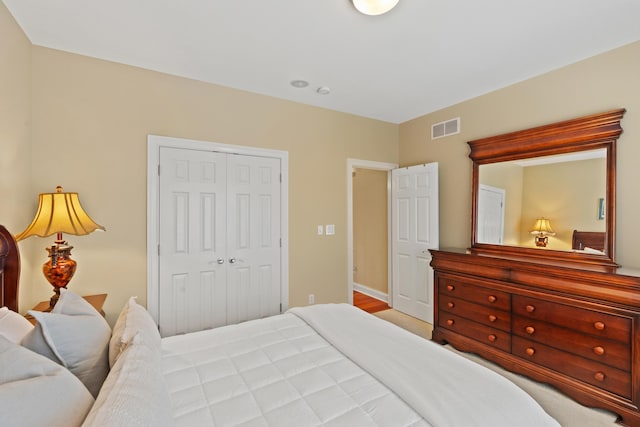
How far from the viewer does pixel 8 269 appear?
153 centimetres

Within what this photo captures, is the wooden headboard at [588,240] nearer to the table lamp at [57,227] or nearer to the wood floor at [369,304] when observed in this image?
the wood floor at [369,304]

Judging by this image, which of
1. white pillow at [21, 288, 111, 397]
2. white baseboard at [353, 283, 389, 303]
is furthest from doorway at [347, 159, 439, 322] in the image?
white pillow at [21, 288, 111, 397]

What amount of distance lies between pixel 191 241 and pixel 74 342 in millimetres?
1749

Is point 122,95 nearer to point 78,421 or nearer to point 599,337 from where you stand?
point 78,421

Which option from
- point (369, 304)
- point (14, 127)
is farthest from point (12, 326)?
point (369, 304)

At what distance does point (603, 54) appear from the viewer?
2.37 metres

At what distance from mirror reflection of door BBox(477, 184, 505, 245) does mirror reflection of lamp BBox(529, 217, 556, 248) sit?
0.30m

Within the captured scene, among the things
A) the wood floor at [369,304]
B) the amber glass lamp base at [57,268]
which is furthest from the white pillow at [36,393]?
the wood floor at [369,304]

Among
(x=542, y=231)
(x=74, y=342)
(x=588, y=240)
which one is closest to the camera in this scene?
(x=74, y=342)

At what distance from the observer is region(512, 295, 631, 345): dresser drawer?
6.28ft

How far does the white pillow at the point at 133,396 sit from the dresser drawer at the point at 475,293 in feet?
8.56

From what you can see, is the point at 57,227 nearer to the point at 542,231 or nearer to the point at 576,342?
the point at 576,342

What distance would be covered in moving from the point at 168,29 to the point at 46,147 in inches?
53.0

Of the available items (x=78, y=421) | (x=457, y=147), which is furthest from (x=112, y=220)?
(x=457, y=147)
